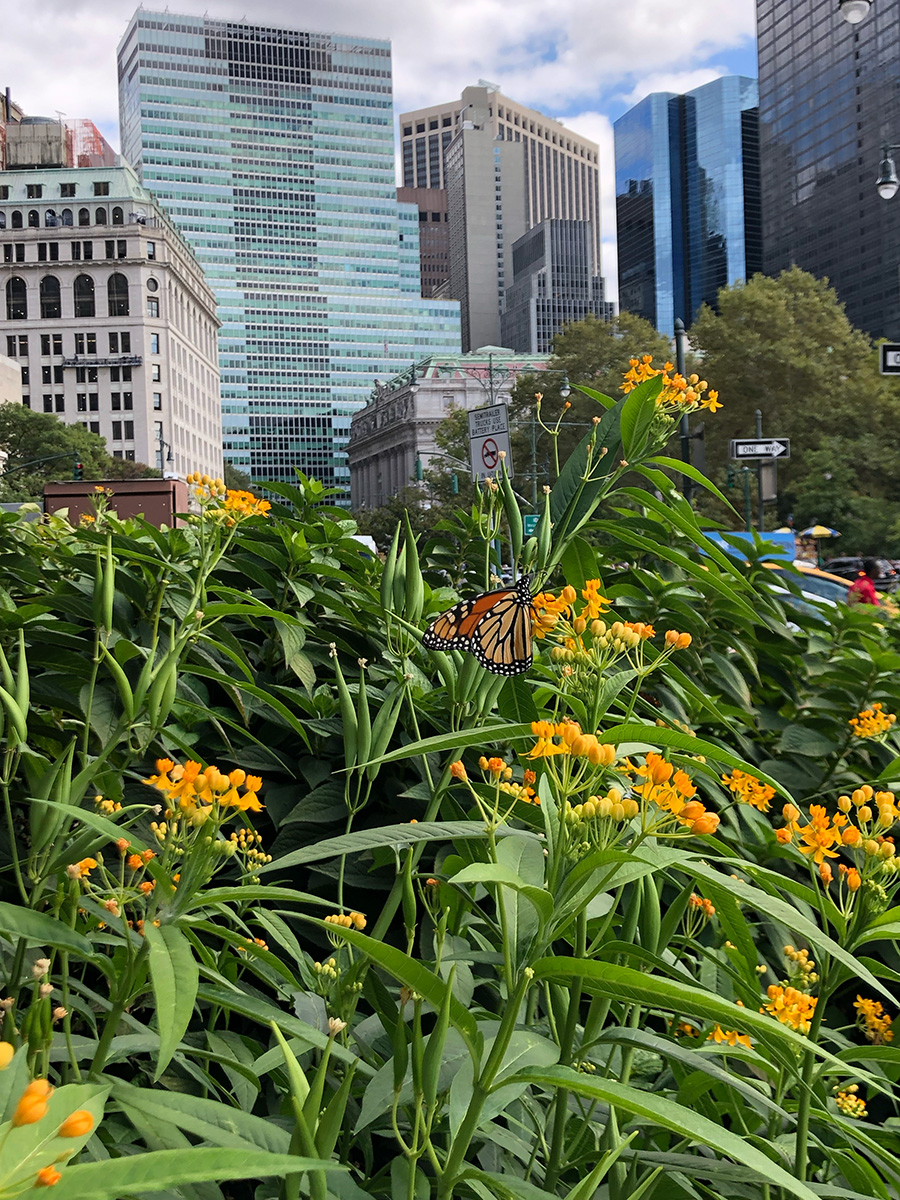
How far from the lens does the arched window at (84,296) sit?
8988cm

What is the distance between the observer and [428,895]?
4.99 feet

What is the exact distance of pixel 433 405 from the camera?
85562 mm

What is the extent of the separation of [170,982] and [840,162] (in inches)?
4170

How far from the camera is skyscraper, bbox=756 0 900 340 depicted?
85.7 m

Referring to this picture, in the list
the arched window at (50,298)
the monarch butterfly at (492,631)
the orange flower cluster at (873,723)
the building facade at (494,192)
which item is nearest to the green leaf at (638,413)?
the monarch butterfly at (492,631)

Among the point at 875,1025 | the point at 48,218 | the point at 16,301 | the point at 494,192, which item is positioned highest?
the point at 494,192

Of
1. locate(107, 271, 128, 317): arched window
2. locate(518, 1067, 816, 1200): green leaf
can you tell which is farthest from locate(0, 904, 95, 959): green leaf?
locate(107, 271, 128, 317): arched window

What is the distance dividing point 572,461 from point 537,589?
0.25 m

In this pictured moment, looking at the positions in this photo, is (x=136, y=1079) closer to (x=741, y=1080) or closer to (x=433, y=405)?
(x=741, y=1080)

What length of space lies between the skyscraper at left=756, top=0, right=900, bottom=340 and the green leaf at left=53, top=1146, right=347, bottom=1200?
94678 millimetres

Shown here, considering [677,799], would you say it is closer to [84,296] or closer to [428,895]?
[428,895]

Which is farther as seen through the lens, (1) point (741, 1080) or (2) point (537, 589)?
(2) point (537, 589)

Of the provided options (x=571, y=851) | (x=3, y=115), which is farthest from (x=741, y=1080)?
(x=3, y=115)

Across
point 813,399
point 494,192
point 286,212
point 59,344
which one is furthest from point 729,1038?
point 494,192
